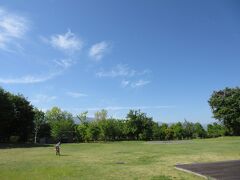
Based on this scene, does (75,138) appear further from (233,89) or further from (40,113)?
(233,89)

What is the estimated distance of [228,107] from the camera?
178 ft

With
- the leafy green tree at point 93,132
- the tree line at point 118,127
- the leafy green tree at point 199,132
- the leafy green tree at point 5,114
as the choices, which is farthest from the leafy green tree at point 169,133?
the leafy green tree at point 5,114

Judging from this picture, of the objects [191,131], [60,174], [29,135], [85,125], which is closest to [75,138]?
[85,125]

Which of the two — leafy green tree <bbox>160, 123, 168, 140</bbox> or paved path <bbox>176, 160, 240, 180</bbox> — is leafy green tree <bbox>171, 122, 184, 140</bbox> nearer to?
leafy green tree <bbox>160, 123, 168, 140</bbox>

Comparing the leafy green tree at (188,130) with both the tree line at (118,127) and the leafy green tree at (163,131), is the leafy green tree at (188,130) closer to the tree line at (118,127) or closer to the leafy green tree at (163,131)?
the tree line at (118,127)

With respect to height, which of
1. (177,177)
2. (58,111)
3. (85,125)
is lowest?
(177,177)

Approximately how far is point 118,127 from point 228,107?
20.2 meters

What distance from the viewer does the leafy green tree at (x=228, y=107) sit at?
176 ft

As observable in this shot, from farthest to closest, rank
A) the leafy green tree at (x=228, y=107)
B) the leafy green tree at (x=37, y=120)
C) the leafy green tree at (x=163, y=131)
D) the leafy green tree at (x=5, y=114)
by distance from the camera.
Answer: the leafy green tree at (x=163, y=131) < the leafy green tree at (x=37, y=120) < the leafy green tree at (x=228, y=107) < the leafy green tree at (x=5, y=114)

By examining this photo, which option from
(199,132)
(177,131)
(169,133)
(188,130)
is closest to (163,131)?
(169,133)

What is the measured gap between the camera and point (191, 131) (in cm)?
6391

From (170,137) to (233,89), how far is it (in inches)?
600

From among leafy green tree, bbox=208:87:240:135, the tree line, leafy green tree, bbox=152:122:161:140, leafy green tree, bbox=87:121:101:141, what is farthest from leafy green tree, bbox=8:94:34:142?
leafy green tree, bbox=208:87:240:135

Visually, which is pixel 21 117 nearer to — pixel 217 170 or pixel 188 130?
pixel 188 130
